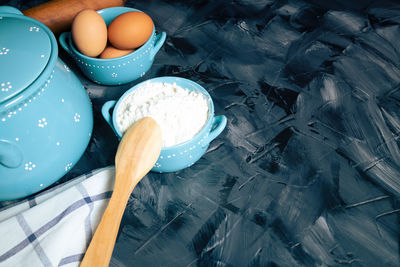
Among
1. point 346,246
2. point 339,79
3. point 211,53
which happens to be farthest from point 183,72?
point 346,246

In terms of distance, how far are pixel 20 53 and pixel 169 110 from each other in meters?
0.23

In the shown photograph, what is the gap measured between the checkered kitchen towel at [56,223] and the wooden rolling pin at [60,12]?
16.0 inches

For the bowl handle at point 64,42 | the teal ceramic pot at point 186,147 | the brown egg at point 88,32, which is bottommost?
the teal ceramic pot at point 186,147

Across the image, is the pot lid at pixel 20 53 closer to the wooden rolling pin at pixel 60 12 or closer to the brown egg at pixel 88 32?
the brown egg at pixel 88 32

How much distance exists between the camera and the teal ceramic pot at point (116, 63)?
26.0 inches

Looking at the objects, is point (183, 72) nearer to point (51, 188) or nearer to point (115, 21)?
point (115, 21)

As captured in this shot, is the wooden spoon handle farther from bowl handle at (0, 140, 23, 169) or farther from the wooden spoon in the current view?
bowl handle at (0, 140, 23, 169)

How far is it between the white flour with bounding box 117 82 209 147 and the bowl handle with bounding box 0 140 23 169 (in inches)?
6.0

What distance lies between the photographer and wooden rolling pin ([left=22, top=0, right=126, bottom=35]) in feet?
2.52

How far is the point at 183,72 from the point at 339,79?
1.07 ft

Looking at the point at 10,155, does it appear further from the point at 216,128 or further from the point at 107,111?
the point at 216,128

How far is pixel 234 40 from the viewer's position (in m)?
0.78

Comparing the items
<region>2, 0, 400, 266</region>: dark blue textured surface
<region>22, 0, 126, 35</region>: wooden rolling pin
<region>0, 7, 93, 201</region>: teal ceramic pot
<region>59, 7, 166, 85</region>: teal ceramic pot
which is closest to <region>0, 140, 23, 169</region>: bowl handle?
<region>0, 7, 93, 201</region>: teal ceramic pot

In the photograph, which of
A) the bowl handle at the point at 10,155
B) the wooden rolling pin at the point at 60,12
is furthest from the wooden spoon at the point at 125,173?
the wooden rolling pin at the point at 60,12
